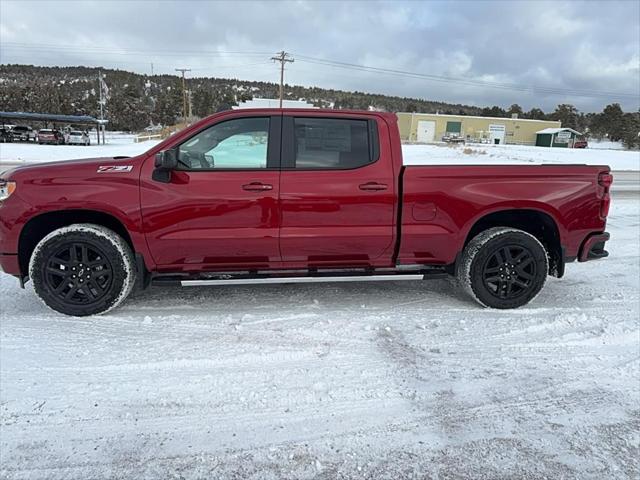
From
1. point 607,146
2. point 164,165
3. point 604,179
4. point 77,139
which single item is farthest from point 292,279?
point 607,146

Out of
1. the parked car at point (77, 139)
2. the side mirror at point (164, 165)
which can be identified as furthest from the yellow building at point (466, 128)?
the side mirror at point (164, 165)

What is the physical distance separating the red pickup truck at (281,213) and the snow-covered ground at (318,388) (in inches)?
14.2

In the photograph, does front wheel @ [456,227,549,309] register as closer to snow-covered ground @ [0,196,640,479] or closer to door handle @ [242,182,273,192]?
snow-covered ground @ [0,196,640,479]

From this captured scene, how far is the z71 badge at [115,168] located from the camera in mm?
3822

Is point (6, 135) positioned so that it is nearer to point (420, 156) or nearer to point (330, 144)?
point (420, 156)

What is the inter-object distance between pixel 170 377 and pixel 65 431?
0.68 meters

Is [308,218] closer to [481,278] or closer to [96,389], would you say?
[481,278]

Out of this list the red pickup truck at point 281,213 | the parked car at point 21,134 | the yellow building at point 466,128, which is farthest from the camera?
the yellow building at point 466,128

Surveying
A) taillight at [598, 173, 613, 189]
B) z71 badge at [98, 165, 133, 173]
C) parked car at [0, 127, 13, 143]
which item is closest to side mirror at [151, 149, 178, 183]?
z71 badge at [98, 165, 133, 173]

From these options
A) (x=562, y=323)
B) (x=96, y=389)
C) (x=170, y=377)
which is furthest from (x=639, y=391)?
(x=96, y=389)

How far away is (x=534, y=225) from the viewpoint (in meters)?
4.53

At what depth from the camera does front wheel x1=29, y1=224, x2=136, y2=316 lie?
380 cm

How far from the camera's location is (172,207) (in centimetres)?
383

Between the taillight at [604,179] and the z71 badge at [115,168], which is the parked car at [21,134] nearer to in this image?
the z71 badge at [115,168]
